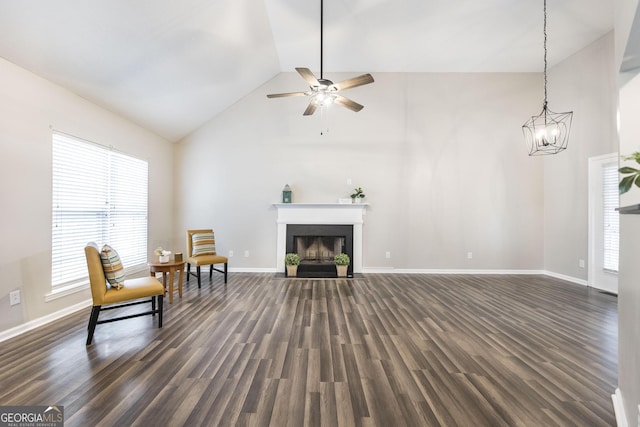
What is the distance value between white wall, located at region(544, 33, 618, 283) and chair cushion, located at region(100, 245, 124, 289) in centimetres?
696

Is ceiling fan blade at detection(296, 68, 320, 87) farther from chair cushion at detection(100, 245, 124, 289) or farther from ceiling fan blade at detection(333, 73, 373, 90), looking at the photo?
chair cushion at detection(100, 245, 124, 289)

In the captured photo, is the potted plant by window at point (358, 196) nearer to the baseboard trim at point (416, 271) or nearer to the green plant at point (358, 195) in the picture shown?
the green plant at point (358, 195)

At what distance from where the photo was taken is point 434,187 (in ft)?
17.8

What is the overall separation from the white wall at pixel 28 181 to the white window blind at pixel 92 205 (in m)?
0.12

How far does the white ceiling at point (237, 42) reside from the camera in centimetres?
260

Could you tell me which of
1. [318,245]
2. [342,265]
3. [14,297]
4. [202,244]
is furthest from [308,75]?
[14,297]

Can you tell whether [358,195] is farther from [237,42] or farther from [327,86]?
[237,42]

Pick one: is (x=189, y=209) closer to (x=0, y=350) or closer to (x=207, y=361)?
(x=0, y=350)

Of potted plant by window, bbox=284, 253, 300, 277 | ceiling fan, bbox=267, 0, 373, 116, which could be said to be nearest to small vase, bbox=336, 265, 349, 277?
potted plant by window, bbox=284, 253, 300, 277

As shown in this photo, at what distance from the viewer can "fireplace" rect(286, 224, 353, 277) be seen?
5.28 meters

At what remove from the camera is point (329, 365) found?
6.79 ft

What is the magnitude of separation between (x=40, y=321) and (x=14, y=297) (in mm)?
397

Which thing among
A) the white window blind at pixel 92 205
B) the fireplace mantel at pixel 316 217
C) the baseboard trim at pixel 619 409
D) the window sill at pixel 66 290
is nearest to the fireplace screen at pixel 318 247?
the fireplace mantel at pixel 316 217

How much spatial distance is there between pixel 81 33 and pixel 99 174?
1.77 meters
